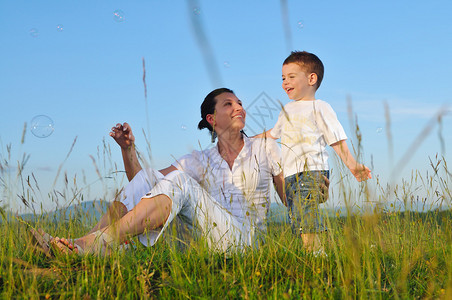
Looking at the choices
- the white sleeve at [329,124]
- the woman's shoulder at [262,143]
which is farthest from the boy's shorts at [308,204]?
the woman's shoulder at [262,143]

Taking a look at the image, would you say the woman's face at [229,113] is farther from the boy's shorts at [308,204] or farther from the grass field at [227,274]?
the grass field at [227,274]

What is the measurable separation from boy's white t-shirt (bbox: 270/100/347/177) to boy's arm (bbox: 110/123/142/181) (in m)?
1.50

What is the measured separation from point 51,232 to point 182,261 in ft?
4.73

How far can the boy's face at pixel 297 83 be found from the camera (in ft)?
14.1

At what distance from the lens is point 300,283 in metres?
2.35

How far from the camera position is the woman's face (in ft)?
14.5

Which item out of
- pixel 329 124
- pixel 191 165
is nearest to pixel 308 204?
pixel 329 124

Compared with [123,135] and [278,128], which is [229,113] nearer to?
[278,128]

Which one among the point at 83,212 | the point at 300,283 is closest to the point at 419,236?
the point at 300,283

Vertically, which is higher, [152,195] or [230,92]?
[230,92]

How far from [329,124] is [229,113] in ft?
3.58

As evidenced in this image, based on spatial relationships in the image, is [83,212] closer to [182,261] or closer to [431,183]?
[182,261]

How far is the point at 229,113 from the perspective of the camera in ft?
14.7

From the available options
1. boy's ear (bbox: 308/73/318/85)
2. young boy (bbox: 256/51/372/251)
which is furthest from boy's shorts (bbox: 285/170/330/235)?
boy's ear (bbox: 308/73/318/85)
